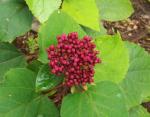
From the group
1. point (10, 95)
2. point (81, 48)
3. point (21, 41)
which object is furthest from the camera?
point (21, 41)

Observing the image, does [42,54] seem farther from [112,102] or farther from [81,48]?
[112,102]

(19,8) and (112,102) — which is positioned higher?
(19,8)

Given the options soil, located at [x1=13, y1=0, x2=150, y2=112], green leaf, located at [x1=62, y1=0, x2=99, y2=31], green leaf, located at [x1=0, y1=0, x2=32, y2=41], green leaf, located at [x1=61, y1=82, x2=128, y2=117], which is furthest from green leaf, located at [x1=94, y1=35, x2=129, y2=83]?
soil, located at [x1=13, y1=0, x2=150, y2=112]

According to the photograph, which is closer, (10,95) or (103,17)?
(10,95)

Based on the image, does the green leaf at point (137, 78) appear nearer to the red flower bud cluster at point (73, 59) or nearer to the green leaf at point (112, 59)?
the green leaf at point (112, 59)

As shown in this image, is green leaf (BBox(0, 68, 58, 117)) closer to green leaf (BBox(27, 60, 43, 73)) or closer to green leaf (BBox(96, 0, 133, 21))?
green leaf (BBox(27, 60, 43, 73))

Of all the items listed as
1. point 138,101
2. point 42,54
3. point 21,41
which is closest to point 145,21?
point 21,41

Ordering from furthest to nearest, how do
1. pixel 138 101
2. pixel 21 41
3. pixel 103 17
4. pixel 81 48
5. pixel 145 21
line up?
1. pixel 145 21
2. pixel 21 41
3. pixel 103 17
4. pixel 138 101
5. pixel 81 48
